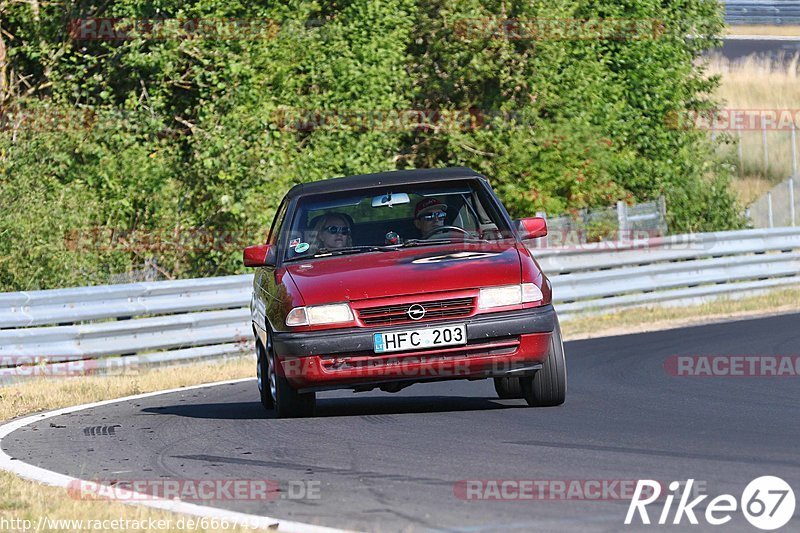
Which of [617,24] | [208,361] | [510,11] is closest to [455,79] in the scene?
[510,11]

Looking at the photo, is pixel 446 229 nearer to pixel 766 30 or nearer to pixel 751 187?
pixel 751 187

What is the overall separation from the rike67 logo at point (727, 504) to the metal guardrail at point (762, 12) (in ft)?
187

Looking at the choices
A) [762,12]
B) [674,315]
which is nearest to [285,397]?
[674,315]

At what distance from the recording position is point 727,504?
5578 mm

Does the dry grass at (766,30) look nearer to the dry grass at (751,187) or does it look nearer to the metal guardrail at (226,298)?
the dry grass at (751,187)

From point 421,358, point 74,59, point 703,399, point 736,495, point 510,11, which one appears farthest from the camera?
point 510,11

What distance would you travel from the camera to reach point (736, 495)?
575 cm

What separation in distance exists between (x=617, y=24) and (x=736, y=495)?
78.9 ft

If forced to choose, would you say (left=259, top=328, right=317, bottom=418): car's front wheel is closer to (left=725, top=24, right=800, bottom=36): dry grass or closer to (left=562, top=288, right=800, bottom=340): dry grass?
(left=562, top=288, right=800, bottom=340): dry grass

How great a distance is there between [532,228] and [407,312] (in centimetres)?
140

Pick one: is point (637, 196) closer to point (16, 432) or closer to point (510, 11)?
point (510, 11)

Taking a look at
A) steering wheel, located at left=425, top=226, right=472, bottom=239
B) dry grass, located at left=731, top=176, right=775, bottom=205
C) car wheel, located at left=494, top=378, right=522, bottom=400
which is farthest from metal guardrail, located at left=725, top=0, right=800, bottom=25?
steering wheel, located at left=425, top=226, right=472, bottom=239

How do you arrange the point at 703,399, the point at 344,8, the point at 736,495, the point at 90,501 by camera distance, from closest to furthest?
the point at 736,495, the point at 90,501, the point at 703,399, the point at 344,8

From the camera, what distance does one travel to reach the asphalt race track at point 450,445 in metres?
5.82
